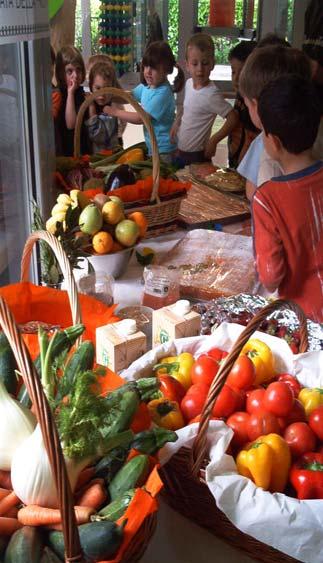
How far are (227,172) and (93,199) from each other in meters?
1.11

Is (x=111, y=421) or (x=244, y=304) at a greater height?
(x=111, y=421)

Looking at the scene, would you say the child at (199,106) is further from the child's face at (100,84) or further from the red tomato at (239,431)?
the red tomato at (239,431)

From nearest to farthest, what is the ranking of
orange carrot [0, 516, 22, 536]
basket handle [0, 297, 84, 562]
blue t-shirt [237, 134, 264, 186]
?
basket handle [0, 297, 84, 562]
orange carrot [0, 516, 22, 536]
blue t-shirt [237, 134, 264, 186]

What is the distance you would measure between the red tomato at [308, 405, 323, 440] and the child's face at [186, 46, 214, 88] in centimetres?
339

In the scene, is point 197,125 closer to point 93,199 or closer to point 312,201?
point 93,199

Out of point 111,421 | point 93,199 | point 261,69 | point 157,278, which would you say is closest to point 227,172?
point 261,69

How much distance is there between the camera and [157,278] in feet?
5.81

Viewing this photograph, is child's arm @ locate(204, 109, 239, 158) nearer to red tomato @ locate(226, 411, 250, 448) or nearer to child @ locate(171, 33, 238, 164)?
child @ locate(171, 33, 238, 164)

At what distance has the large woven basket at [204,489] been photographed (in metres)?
1.00

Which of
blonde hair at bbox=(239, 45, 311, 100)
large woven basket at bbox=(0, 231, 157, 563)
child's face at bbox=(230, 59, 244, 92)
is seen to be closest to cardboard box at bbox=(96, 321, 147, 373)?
large woven basket at bbox=(0, 231, 157, 563)

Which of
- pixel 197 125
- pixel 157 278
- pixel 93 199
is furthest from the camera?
pixel 197 125

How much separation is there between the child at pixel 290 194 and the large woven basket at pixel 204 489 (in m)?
0.72

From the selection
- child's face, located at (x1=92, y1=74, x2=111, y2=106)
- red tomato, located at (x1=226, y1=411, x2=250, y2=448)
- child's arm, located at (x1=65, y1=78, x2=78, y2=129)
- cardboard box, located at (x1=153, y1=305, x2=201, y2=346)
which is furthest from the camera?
child's face, located at (x1=92, y1=74, x2=111, y2=106)

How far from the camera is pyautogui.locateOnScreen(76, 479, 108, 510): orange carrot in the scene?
871mm
